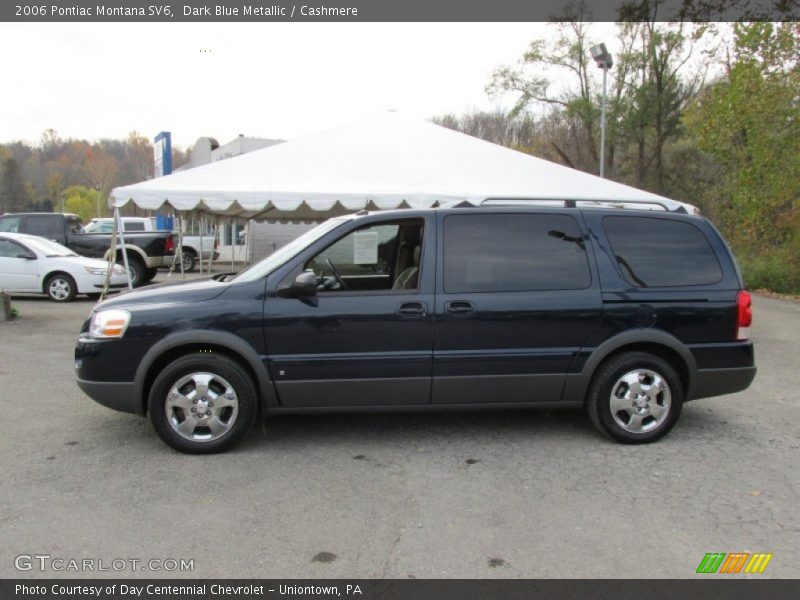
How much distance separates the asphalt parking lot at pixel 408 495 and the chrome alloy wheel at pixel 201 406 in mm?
209

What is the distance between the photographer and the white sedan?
1262 centimetres

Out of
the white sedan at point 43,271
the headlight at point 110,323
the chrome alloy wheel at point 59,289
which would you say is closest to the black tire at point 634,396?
the headlight at point 110,323

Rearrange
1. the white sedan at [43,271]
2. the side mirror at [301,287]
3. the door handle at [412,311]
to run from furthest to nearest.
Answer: the white sedan at [43,271] < the door handle at [412,311] < the side mirror at [301,287]

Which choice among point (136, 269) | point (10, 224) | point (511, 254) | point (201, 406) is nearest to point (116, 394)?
Answer: point (201, 406)

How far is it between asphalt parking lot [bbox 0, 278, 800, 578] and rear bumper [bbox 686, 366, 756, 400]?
1.35 ft

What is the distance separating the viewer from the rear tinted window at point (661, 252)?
471cm

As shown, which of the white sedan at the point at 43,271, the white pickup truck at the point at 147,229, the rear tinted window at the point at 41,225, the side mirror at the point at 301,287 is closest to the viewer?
the side mirror at the point at 301,287

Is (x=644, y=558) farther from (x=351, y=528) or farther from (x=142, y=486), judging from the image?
(x=142, y=486)

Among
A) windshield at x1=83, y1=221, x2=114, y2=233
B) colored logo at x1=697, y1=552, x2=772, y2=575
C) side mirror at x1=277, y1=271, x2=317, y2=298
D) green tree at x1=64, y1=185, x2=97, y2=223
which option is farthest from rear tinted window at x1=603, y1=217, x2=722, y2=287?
green tree at x1=64, y1=185, x2=97, y2=223

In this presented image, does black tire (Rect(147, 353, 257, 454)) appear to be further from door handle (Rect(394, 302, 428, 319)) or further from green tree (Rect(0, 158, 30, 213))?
green tree (Rect(0, 158, 30, 213))

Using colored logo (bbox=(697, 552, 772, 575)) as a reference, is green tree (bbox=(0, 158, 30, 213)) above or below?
above

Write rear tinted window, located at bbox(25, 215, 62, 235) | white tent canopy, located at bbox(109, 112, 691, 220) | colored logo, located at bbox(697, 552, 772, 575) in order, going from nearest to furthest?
colored logo, located at bbox(697, 552, 772, 575) < white tent canopy, located at bbox(109, 112, 691, 220) < rear tinted window, located at bbox(25, 215, 62, 235)

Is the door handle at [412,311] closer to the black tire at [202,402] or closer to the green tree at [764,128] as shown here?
the black tire at [202,402]
